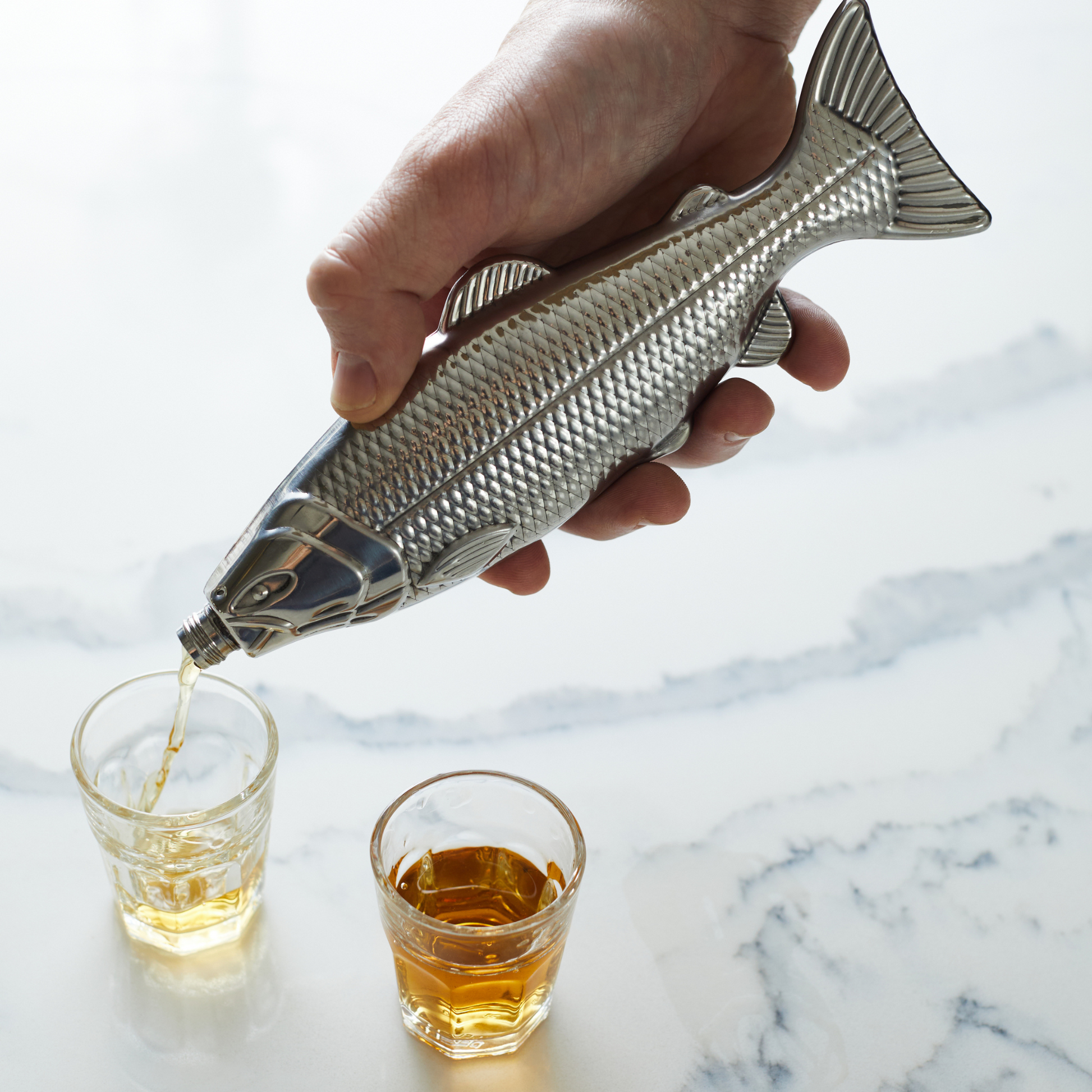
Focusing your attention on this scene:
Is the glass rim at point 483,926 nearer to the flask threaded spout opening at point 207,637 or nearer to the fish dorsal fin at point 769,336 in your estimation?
the flask threaded spout opening at point 207,637

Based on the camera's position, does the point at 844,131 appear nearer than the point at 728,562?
Yes

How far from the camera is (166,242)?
1.57 metres

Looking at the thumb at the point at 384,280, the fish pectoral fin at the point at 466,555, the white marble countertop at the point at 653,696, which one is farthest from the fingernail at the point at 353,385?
the white marble countertop at the point at 653,696

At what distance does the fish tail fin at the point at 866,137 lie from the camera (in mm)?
925

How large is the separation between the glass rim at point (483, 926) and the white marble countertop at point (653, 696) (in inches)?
5.1

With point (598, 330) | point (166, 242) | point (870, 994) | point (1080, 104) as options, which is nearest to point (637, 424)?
point (598, 330)

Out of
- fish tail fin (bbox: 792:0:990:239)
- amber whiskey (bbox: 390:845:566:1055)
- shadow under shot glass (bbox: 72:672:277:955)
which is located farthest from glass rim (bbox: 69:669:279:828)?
fish tail fin (bbox: 792:0:990:239)

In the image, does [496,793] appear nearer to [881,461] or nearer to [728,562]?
[728,562]

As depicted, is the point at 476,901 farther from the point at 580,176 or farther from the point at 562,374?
the point at 580,176

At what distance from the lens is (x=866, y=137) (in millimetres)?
937

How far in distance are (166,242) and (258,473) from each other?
472 mm

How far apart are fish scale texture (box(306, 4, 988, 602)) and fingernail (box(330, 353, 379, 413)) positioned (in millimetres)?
21

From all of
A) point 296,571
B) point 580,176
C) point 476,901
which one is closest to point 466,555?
point 296,571

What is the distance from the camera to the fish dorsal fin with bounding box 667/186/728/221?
2.98 ft
